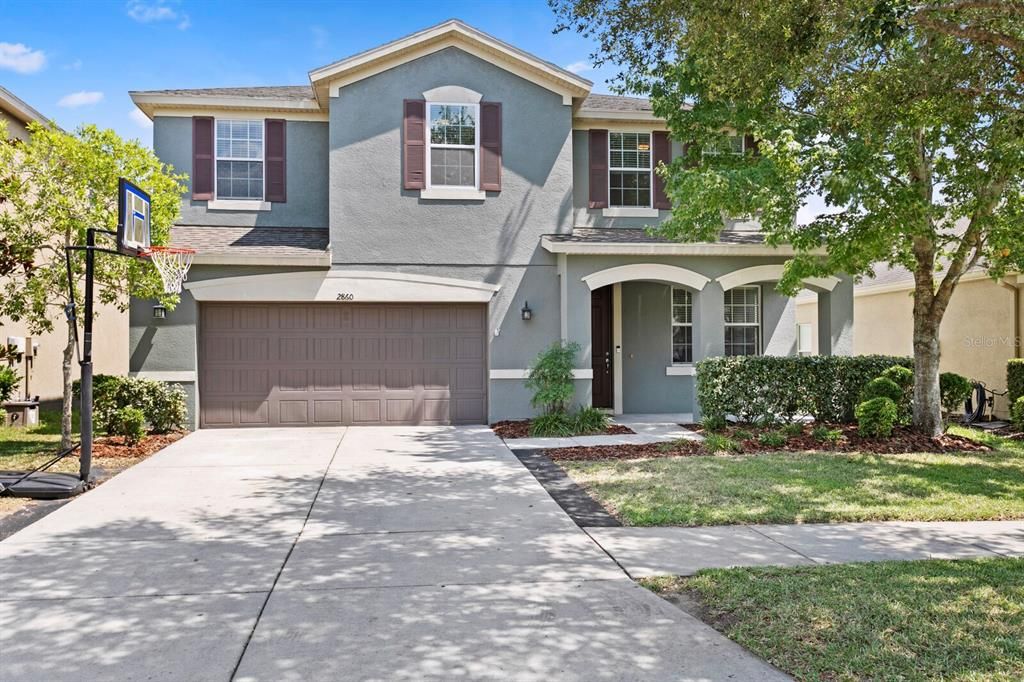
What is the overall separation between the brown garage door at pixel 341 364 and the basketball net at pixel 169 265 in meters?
1.94

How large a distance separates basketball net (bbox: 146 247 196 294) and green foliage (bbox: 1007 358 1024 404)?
14.1 meters

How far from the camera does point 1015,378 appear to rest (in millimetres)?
13227

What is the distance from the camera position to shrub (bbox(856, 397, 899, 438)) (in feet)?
37.2

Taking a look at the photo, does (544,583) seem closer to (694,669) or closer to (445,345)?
(694,669)

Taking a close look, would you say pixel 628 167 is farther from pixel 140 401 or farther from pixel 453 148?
pixel 140 401

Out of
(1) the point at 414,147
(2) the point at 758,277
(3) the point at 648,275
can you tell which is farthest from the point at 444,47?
(2) the point at 758,277

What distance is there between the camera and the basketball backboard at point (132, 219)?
870 centimetres

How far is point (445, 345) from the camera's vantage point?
14117 mm

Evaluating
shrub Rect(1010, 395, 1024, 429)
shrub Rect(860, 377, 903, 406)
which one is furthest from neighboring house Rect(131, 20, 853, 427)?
shrub Rect(1010, 395, 1024, 429)

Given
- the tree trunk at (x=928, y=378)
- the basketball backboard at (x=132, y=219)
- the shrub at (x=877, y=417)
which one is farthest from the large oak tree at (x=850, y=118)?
the basketball backboard at (x=132, y=219)

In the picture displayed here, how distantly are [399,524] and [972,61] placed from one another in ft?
24.1

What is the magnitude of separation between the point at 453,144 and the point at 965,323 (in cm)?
1176

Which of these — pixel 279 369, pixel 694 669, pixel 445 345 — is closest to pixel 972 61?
pixel 694 669

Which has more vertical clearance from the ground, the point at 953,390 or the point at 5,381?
the point at 5,381
